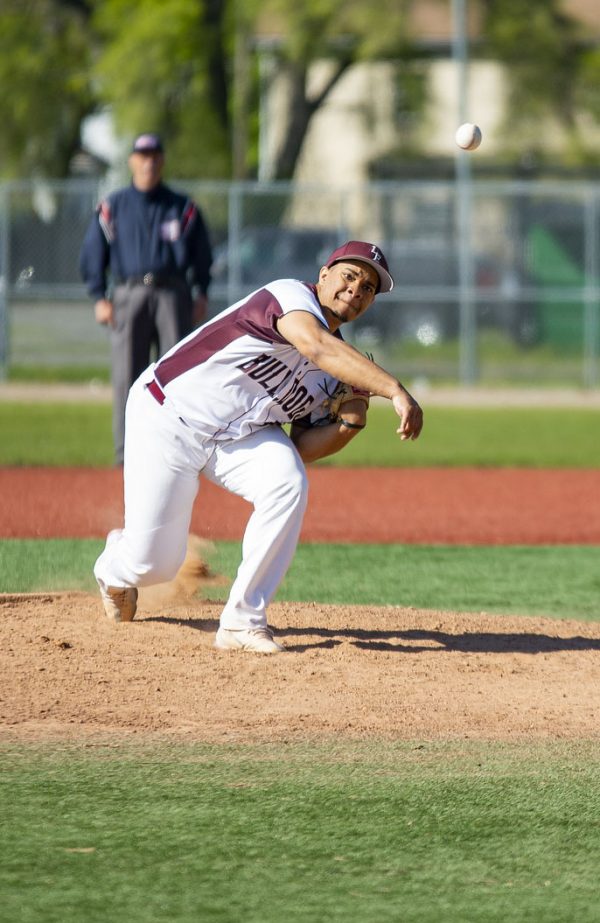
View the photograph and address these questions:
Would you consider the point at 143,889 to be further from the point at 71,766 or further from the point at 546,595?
the point at 546,595

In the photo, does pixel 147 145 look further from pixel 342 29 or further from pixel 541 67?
pixel 541 67

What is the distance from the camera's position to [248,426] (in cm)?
547

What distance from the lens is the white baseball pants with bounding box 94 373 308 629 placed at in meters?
5.35

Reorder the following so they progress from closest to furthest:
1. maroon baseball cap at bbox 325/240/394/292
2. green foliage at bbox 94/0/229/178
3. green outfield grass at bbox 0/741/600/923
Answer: green outfield grass at bbox 0/741/600/923, maroon baseball cap at bbox 325/240/394/292, green foliage at bbox 94/0/229/178

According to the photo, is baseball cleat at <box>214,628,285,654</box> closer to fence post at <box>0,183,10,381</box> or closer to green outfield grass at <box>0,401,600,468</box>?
green outfield grass at <box>0,401,600,468</box>

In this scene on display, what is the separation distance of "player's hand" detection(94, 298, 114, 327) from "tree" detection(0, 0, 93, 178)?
927 inches

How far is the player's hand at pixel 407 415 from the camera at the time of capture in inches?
190

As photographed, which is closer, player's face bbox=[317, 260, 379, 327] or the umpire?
player's face bbox=[317, 260, 379, 327]

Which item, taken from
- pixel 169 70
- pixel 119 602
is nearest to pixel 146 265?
pixel 119 602

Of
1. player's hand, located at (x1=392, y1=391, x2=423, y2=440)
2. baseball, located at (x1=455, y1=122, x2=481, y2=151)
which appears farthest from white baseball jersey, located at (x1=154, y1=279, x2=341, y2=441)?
baseball, located at (x1=455, y1=122, x2=481, y2=151)

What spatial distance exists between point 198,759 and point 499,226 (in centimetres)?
1928

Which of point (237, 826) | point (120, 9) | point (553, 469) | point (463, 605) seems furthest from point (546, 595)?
point (120, 9)

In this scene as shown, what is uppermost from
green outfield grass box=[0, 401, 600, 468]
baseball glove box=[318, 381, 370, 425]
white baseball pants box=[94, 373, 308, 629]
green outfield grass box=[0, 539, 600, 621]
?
baseball glove box=[318, 381, 370, 425]

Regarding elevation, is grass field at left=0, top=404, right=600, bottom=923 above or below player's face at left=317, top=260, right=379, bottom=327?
below
